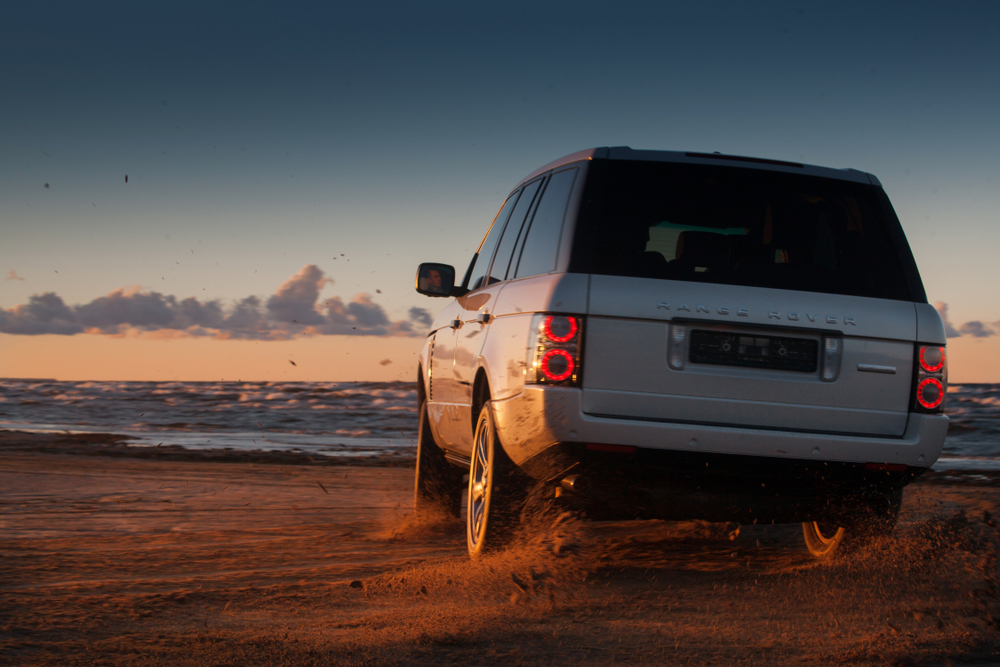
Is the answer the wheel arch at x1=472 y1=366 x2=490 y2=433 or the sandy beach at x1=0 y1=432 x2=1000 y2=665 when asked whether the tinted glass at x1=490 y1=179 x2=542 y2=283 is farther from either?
the sandy beach at x1=0 y1=432 x2=1000 y2=665

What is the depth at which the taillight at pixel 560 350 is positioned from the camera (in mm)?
3811

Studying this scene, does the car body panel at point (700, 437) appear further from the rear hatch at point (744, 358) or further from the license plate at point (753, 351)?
the license plate at point (753, 351)

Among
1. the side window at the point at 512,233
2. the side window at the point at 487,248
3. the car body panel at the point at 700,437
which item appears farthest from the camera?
the side window at the point at 487,248

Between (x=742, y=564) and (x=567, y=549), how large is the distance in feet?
3.89

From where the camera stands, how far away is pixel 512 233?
527 centimetres

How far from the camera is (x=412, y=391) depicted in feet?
77.8

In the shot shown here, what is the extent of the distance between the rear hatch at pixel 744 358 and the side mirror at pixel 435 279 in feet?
7.20

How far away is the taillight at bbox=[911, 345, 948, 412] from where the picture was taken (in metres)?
4.00

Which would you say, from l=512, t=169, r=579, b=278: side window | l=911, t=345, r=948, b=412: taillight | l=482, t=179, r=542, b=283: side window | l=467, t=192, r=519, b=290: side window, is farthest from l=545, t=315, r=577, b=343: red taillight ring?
l=467, t=192, r=519, b=290: side window

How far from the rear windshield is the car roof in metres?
0.04

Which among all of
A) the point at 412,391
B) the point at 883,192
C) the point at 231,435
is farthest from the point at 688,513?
the point at 412,391

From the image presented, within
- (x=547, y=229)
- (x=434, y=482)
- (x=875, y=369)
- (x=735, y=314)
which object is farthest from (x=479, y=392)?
(x=434, y=482)

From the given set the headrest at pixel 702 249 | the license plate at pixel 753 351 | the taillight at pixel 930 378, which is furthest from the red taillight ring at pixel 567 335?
the taillight at pixel 930 378

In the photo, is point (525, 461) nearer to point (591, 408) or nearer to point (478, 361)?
point (591, 408)
